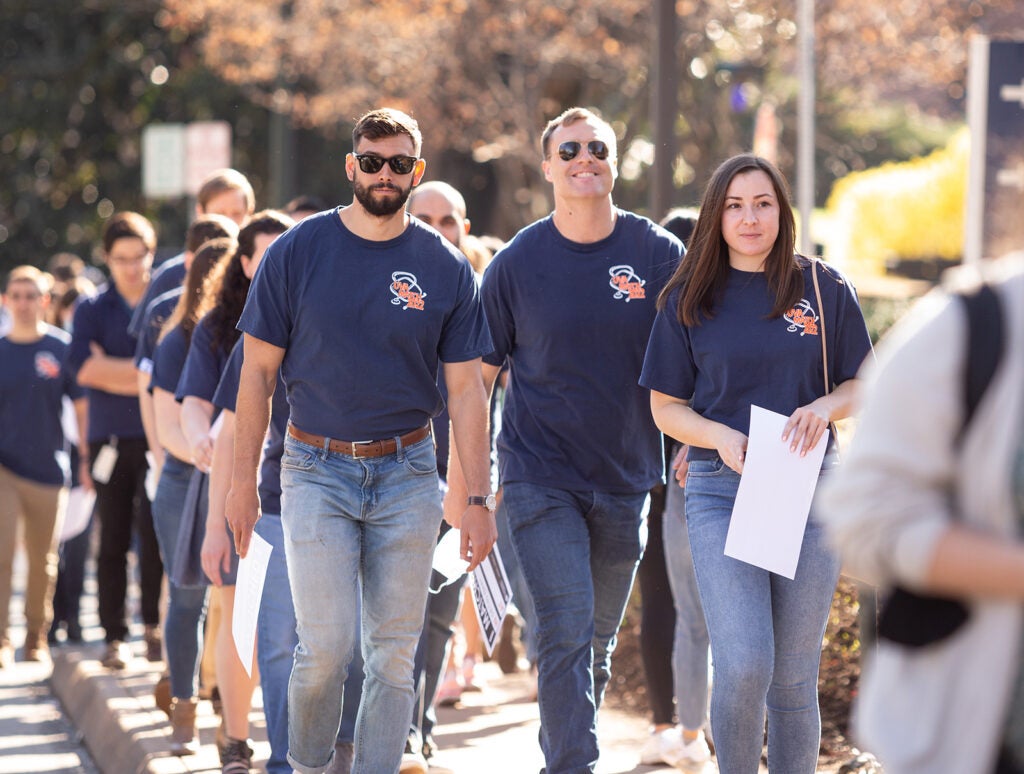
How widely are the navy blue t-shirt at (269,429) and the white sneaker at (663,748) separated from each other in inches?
69.4

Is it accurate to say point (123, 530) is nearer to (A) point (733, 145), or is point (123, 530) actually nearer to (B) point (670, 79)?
(B) point (670, 79)

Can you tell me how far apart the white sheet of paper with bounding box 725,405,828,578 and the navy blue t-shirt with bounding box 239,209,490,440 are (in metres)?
1.00

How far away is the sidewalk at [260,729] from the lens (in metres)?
6.70

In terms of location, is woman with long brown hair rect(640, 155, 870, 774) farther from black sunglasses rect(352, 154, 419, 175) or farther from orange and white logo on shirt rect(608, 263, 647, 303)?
black sunglasses rect(352, 154, 419, 175)

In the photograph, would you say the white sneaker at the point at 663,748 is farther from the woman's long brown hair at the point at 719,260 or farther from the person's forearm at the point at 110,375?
the person's forearm at the point at 110,375

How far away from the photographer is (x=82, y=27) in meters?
30.9

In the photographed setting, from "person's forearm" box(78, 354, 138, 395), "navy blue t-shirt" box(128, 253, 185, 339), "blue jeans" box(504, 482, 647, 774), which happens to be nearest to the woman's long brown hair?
"blue jeans" box(504, 482, 647, 774)

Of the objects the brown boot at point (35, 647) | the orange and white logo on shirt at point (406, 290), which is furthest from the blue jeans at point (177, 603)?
the brown boot at point (35, 647)

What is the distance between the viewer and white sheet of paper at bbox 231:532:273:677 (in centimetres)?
545

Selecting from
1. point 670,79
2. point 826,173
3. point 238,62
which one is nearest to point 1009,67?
point 670,79

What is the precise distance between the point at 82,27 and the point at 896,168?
46.5 ft

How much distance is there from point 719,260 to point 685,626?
1.74 m

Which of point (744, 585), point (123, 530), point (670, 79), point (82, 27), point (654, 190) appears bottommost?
point (123, 530)

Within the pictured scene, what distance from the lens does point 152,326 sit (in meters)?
7.65
